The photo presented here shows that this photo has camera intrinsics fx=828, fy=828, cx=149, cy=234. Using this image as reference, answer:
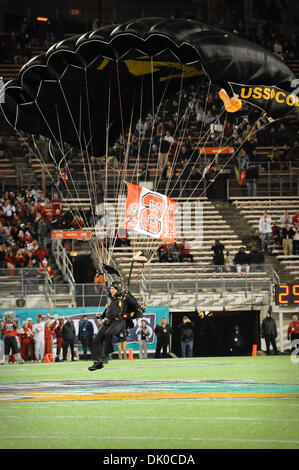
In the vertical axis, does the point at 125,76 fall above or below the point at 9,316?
above

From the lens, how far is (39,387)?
15.0 meters

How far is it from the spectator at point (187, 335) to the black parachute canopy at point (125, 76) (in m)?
8.69

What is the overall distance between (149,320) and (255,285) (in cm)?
371

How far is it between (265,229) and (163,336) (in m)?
7.21

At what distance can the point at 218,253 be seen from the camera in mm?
29062

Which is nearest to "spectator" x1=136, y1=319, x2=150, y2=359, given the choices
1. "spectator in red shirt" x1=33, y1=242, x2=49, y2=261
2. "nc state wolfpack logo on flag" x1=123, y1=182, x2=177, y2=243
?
"spectator in red shirt" x1=33, y1=242, x2=49, y2=261

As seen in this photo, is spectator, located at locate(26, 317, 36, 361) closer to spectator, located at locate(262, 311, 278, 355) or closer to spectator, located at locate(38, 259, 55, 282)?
spectator, located at locate(38, 259, 55, 282)

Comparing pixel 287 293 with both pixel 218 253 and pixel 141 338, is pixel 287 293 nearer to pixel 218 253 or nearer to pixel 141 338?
pixel 218 253

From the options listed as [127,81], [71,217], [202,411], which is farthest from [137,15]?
[202,411]

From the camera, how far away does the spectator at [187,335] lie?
25.5 meters

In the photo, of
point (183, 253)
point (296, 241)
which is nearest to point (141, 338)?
point (183, 253)

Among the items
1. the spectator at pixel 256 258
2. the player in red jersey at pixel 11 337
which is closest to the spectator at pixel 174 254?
the spectator at pixel 256 258

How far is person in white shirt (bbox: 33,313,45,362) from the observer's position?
24844 millimetres

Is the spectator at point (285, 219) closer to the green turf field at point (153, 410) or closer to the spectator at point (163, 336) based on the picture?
the spectator at point (163, 336)
